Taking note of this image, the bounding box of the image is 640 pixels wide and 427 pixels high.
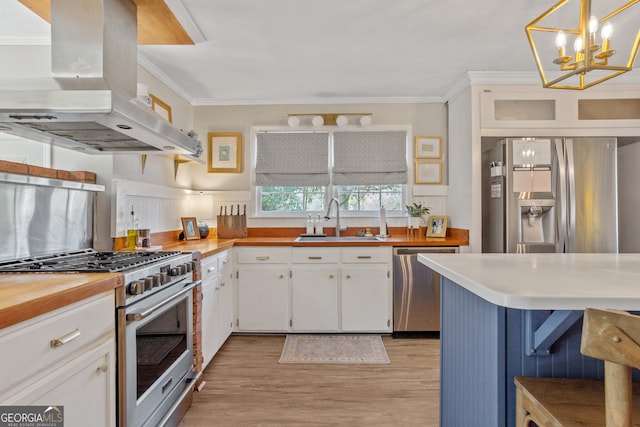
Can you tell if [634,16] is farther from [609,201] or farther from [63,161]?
[63,161]

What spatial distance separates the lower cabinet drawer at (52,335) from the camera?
0.92 m

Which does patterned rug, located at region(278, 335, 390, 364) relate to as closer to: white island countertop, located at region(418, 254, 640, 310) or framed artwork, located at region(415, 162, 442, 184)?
white island countertop, located at region(418, 254, 640, 310)

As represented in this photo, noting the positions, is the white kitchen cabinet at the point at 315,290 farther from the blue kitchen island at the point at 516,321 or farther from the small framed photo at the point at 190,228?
the blue kitchen island at the point at 516,321

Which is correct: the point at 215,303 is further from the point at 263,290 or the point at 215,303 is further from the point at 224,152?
the point at 224,152

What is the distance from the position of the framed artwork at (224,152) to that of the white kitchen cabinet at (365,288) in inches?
62.9

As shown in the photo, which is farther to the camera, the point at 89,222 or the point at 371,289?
the point at 371,289

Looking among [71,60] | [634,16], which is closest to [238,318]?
[71,60]

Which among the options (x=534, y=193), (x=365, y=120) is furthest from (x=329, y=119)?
(x=534, y=193)

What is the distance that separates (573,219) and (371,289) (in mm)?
1750

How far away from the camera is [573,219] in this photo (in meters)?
2.90

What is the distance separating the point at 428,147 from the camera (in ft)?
12.5

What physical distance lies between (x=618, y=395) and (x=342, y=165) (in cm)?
327

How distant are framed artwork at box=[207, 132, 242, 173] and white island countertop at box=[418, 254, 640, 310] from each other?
8.87 ft

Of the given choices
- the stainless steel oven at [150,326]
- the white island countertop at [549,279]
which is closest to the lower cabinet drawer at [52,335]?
the stainless steel oven at [150,326]
